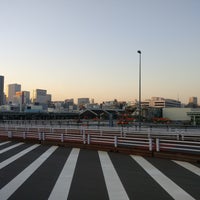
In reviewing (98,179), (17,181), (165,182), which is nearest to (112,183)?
(98,179)

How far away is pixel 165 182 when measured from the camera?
9.07m

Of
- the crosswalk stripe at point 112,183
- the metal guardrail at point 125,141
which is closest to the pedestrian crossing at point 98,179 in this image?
the crosswalk stripe at point 112,183

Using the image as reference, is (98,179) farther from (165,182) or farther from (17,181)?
(17,181)

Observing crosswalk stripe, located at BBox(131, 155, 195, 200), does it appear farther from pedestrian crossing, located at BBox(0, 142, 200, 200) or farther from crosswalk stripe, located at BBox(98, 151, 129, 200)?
crosswalk stripe, located at BBox(98, 151, 129, 200)

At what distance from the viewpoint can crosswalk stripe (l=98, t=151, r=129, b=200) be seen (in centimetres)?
754

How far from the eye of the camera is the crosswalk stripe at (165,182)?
24.9 feet

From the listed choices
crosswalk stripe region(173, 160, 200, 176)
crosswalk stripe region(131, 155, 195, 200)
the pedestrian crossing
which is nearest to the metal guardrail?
crosswalk stripe region(173, 160, 200, 176)

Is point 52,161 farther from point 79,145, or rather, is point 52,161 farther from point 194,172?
point 194,172

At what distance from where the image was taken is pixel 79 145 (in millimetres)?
19031

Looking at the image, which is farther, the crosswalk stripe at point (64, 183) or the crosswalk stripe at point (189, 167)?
the crosswalk stripe at point (189, 167)

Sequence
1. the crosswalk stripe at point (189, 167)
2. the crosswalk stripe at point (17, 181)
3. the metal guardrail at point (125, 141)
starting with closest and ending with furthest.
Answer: the crosswalk stripe at point (17, 181) → the crosswalk stripe at point (189, 167) → the metal guardrail at point (125, 141)

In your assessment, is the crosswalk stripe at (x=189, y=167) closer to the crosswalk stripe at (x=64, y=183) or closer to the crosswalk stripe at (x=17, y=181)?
the crosswalk stripe at (x=64, y=183)

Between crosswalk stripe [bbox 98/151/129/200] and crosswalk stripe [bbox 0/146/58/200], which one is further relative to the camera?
crosswalk stripe [bbox 0/146/58/200]

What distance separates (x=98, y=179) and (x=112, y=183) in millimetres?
785
